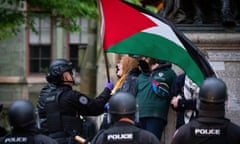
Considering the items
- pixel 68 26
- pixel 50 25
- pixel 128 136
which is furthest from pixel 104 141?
pixel 50 25

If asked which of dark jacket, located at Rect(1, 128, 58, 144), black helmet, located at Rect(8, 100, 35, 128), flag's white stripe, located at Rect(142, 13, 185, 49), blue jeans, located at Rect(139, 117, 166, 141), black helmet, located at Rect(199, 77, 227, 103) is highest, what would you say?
flag's white stripe, located at Rect(142, 13, 185, 49)

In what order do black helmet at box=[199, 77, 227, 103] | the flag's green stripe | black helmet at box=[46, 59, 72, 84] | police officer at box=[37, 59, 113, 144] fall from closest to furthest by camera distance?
black helmet at box=[199, 77, 227, 103]
the flag's green stripe
police officer at box=[37, 59, 113, 144]
black helmet at box=[46, 59, 72, 84]

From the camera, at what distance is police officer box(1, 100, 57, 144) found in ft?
21.8

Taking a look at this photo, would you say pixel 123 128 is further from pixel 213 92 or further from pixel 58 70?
pixel 58 70

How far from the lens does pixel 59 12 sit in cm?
1741

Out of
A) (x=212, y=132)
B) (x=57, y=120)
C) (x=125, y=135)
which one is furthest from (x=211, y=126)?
(x=57, y=120)

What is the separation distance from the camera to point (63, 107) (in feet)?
27.9

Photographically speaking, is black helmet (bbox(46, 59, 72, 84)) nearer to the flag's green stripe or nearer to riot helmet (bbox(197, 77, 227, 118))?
the flag's green stripe

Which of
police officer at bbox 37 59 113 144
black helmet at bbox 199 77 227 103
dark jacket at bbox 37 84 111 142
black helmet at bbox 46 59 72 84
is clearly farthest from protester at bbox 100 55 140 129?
black helmet at bbox 199 77 227 103

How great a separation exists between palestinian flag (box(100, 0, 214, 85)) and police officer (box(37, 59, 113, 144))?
62 cm

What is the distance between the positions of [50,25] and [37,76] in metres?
2.02

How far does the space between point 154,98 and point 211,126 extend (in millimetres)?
2642

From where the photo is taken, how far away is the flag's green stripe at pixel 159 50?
7898 millimetres

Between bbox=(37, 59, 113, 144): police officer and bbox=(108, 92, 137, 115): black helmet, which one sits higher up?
bbox=(108, 92, 137, 115): black helmet
